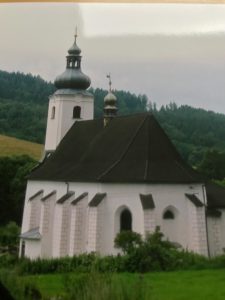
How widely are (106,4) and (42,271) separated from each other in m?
1.31

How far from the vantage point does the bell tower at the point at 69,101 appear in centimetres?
244

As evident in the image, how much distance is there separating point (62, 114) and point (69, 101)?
18.0 inches

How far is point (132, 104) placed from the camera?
8.89ft

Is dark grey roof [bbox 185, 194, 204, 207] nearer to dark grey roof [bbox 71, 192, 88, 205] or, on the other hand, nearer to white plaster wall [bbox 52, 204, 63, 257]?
dark grey roof [bbox 71, 192, 88, 205]

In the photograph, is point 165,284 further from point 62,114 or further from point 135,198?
point 135,198

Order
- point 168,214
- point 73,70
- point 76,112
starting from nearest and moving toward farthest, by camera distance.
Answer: point 73,70 → point 76,112 → point 168,214

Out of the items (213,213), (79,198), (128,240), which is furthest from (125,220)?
(128,240)

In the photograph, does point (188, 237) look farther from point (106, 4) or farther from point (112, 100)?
point (106, 4)

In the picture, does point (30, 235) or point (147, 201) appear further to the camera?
point (147, 201)

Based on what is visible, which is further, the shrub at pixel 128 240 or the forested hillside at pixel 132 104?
the shrub at pixel 128 240

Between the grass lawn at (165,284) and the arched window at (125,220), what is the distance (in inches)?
80.5

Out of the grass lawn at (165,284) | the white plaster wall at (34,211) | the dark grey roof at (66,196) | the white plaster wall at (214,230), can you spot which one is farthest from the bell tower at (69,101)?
the white plaster wall at (214,230)

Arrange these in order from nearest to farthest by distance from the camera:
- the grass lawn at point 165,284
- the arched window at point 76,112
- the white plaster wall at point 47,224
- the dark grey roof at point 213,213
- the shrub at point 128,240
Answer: the grass lawn at point 165,284
the shrub at point 128,240
the white plaster wall at point 47,224
the arched window at point 76,112
the dark grey roof at point 213,213

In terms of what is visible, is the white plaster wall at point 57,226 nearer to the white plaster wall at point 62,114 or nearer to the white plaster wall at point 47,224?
the white plaster wall at point 47,224
